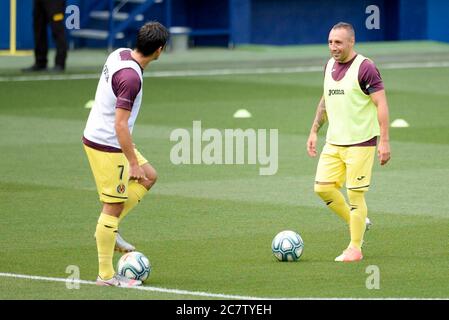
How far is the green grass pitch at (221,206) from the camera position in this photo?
416 inches

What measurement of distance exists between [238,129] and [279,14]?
18.8 metres

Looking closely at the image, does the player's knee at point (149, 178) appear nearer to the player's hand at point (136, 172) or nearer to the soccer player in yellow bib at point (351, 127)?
the player's hand at point (136, 172)

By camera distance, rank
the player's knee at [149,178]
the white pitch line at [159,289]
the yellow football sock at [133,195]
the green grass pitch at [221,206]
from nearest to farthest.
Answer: the white pitch line at [159,289], the green grass pitch at [221,206], the yellow football sock at [133,195], the player's knee at [149,178]

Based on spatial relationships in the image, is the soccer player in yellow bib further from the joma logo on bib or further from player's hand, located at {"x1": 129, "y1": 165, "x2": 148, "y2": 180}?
player's hand, located at {"x1": 129, "y1": 165, "x2": 148, "y2": 180}

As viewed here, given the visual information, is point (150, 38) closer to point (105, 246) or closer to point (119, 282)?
point (105, 246)

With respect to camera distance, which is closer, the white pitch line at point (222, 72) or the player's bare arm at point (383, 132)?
the player's bare arm at point (383, 132)

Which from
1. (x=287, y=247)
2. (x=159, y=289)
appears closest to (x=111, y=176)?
(x=159, y=289)

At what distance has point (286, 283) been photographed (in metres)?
10.4

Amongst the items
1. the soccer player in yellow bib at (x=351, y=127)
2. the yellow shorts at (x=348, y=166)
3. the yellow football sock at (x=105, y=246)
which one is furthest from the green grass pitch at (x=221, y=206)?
the yellow shorts at (x=348, y=166)

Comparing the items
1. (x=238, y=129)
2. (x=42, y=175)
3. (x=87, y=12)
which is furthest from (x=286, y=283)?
(x=87, y=12)

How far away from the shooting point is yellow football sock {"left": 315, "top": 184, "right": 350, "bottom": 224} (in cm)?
1161

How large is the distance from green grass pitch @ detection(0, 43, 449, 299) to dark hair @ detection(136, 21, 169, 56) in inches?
70.1

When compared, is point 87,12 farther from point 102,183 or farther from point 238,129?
point 102,183

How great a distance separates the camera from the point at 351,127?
11.5 m
